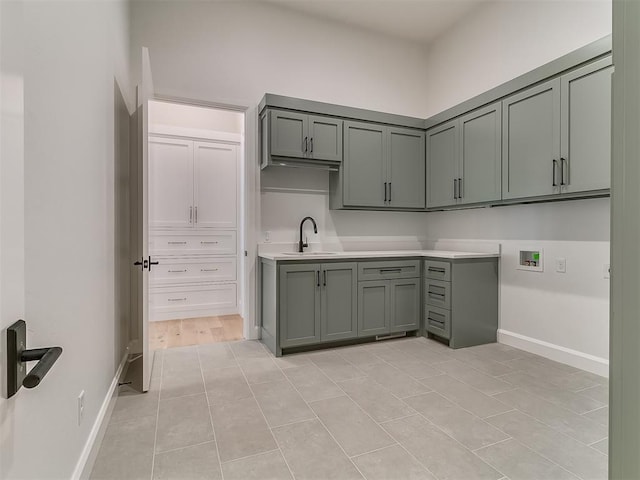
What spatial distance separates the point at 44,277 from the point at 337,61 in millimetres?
3804

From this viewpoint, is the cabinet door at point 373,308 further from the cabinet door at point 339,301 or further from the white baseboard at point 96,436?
the white baseboard at point 96,436

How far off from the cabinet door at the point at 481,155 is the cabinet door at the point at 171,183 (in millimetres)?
3323

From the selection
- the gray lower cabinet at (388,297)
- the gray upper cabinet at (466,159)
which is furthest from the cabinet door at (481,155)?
the gray lower cabinet at (388,297)

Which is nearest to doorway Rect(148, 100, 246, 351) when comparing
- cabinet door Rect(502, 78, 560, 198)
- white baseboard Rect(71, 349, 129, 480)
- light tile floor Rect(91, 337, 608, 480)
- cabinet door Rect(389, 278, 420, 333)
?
light tile floor Rect(91, 337, 608, 480)

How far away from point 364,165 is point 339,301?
146cm

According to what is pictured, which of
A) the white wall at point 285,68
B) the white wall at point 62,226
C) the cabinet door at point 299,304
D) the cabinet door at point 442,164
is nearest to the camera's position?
the white wall at point 62,226

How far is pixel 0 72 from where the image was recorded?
67 centimetres

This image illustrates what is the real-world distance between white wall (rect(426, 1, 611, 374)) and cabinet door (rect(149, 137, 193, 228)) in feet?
10.9

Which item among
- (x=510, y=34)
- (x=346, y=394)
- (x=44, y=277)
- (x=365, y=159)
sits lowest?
(x=346, y=394)

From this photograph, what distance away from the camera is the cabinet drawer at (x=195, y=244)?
179 inches

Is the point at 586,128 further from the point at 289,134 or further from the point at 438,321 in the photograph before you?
the point at 289,134

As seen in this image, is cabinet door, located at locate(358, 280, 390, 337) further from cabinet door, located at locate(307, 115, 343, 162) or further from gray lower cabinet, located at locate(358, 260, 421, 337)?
cabinet door, located at locate(307, 115, 343, 162)

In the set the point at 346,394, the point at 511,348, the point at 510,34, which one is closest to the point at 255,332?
the point at 346,394

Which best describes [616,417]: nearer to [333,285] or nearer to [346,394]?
[346,394]
